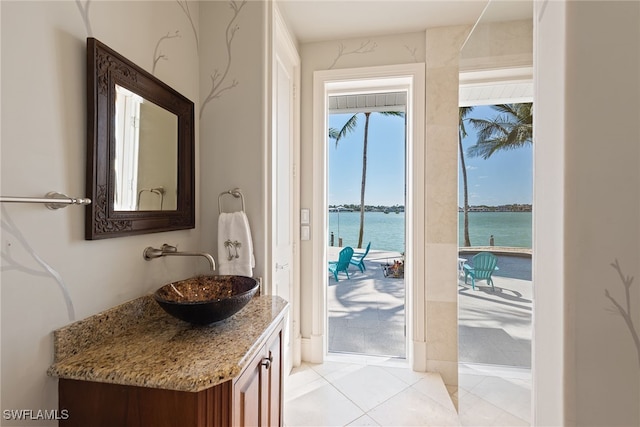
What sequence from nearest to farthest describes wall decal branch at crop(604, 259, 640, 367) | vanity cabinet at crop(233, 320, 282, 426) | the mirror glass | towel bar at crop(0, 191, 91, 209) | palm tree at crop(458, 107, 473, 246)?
1. wall decal branch at crop(604, 259, 640, 367)
2. towel bar at crop(0, 191, 91, 209)
3. vanity cabinet at crop(233, 320, 282, 426)
4. the mirror glass
5. palm tree at crop(458, 107, 473, 246)

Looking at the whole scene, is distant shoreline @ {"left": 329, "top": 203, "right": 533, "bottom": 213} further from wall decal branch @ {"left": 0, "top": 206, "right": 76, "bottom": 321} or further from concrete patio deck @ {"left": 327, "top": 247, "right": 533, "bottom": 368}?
wall decal branch @ {"left": 0, "top": 206, "right": 76, "bottom": 321}

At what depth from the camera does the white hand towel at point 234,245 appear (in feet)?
4.91

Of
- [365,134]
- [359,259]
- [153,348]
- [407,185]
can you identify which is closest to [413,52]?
[365,134]

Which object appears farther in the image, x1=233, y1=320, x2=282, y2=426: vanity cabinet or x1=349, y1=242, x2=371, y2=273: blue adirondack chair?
x1=349, y1=242, x2=371, y2=273: blue adirondack chair

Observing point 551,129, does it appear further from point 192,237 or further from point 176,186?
point 192,237

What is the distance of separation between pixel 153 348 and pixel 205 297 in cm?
39

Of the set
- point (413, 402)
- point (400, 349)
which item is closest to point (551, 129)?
point (413, 402)

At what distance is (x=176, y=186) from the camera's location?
143 cm

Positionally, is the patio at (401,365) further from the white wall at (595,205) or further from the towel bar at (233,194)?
the towel bar at (233,194)

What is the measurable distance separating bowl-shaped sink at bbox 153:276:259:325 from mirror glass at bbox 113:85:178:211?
0.38 m

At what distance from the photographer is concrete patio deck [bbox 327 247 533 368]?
1433 millimetres

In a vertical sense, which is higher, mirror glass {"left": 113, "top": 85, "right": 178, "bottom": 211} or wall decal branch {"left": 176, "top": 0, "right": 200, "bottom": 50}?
wall decal branch {"left": 176, "top": 0, "right": 200, "bottom": 50}

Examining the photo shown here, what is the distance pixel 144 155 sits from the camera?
3.99 ft

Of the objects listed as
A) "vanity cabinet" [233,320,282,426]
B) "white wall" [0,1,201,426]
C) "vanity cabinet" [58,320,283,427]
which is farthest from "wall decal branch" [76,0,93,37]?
"vanity cabinet" [233,320,282,426]
